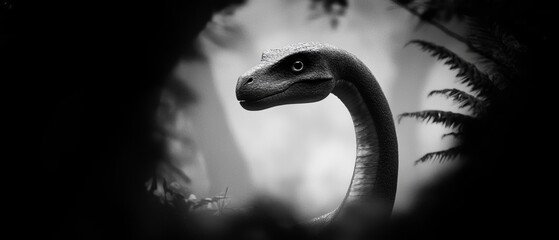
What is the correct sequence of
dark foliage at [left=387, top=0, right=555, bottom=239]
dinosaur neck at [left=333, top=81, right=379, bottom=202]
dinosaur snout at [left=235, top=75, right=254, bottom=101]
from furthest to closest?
dinosaur neck at [left=333, top=81, right=379, bottom=202] → dinosaur snout at [left=235, top=75, right=254, bottom=101] → dark foliage at [left=387, top=0, right=555, bottom=239]

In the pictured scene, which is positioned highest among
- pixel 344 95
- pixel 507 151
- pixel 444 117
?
pixel 344 95

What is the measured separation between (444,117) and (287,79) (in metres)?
0.34

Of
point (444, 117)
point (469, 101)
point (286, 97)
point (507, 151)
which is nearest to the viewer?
point (507, 151)

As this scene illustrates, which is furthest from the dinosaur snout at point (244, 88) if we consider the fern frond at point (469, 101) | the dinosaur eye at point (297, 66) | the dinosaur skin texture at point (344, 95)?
the fern frond at point (469, 101)

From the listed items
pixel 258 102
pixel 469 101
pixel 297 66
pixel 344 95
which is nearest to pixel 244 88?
pixel 258 102

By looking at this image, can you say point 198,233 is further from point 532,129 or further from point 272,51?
point 272,51

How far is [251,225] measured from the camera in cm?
50

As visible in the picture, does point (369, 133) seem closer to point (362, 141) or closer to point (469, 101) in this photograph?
point (362, 141)

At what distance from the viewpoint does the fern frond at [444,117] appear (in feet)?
2.18

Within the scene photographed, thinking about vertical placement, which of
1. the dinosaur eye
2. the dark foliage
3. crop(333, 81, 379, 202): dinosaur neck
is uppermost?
the dinosaur eye

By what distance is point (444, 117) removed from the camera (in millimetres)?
910

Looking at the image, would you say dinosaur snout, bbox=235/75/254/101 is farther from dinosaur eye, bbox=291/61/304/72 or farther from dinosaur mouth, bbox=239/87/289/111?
dinosaur eye, bbox=291/61/304/72

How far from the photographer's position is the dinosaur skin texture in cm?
105

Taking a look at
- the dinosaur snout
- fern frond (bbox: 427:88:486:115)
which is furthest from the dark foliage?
the dinosaur snout
